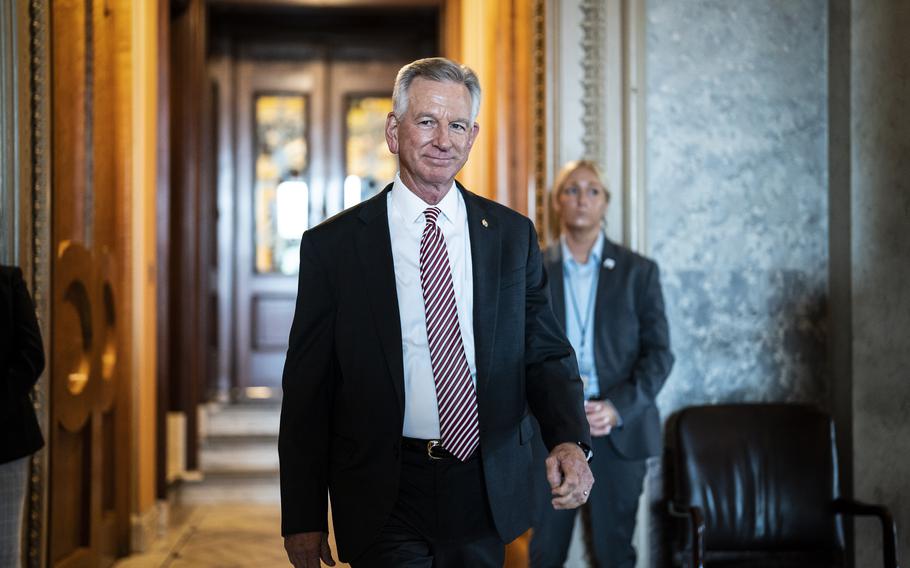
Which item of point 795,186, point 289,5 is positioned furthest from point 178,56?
point 795,186

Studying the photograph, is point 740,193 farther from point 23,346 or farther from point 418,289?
point 23,346

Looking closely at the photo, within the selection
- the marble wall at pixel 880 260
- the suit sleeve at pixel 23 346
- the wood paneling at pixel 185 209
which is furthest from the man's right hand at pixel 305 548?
the wood paneling at pixel 185 209

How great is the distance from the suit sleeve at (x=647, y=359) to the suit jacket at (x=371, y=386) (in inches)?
45.4

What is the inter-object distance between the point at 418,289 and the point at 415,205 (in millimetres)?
179

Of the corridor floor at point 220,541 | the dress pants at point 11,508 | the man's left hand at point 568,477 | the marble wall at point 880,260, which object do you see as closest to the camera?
the man's left hand at point 568,477

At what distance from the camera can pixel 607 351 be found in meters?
3.11

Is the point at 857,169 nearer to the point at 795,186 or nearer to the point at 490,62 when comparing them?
the point at 795,186

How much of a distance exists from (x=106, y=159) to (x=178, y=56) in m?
2.15


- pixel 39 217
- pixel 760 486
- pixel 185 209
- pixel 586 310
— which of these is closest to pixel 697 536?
pixel 760 486

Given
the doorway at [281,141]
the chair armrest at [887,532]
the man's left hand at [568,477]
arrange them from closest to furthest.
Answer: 1. the man's left hand at [568,477]
2. the chair armrest at [887,532]
3. the doorway at [281,141]

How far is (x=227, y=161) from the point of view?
339 inches

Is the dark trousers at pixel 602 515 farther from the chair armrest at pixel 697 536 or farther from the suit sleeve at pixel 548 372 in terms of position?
the suit sleeve at pixel 548 372

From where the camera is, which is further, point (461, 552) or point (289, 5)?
point (289, 5)

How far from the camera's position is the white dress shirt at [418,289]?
6.02ft
